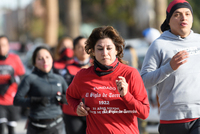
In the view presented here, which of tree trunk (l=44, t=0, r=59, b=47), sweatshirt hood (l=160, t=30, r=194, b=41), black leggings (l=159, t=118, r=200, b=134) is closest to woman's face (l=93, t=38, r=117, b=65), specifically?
sweatshirt hood (l=160, t=30, r=194, b=41)

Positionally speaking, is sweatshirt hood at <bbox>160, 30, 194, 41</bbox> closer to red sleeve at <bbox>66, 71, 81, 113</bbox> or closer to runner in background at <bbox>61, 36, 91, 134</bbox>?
red sleeve at <bbox>66, 71, 81, 113</bbox>

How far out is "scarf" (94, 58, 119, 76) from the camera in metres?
3.49

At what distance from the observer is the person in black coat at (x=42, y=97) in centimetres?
512

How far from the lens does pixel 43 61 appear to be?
533cm

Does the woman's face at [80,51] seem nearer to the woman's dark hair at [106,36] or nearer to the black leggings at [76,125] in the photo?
the black leggings at [76,125]

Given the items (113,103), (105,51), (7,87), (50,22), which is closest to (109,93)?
(113,103)

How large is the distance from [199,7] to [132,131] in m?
22.6

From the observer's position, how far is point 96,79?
3547 millimetres

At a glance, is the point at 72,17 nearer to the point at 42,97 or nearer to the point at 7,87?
the point at 7,87

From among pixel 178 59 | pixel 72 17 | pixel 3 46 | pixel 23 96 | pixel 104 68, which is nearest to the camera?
pixel 104 68

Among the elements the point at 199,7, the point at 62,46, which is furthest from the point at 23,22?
the point at 62,46

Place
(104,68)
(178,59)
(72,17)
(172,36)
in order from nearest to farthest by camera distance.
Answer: (104,68), (178,59), (172,36), (72,17)

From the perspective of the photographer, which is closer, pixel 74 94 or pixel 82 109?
pixel 82 109

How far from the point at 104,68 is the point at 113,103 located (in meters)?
0.33
